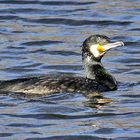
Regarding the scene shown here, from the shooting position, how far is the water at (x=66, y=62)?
1421 cm

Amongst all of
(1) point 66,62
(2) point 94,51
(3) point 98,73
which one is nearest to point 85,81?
(3) point 98,73

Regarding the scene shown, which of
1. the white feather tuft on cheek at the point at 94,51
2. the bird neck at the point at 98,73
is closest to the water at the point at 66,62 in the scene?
the bird neck at the point at 98,73

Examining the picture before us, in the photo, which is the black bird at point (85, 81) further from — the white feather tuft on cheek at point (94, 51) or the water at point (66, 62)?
the water at point (66, 62)

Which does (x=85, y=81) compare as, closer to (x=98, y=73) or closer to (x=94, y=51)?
(x=98, y=73)

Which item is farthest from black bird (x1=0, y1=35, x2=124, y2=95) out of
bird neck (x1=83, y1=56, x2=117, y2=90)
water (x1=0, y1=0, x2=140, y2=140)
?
water (x1=0, y1=0, x2=140, y2=140)

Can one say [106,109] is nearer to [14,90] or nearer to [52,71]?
[14,90]

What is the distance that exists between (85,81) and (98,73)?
69 cm

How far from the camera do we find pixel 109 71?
738 inches

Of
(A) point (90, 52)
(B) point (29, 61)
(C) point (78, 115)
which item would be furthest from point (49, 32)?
(C) point (78, 115)

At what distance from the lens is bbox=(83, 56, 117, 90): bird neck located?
1723cm

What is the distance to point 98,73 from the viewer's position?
57.9ft

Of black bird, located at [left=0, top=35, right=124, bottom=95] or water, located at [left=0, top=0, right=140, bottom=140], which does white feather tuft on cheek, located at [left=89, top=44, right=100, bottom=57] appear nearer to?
black bird, located at [left=0, top=35, right=124, bottom=95]

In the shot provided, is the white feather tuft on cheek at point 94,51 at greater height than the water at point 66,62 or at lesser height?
greater

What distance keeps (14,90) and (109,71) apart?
2839mm
